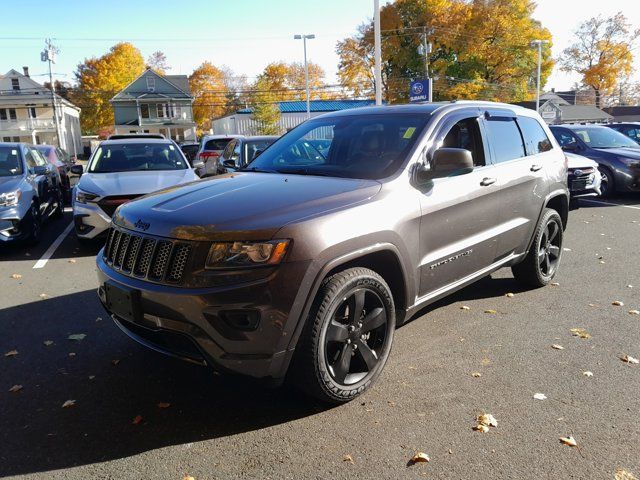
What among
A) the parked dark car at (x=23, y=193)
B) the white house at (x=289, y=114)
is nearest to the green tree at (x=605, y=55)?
the white house at (x=289, y=114)

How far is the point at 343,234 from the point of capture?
120 inches

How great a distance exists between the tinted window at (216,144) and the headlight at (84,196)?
852 centimetres

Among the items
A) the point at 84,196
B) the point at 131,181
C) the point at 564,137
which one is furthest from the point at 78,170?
the point at 564,137

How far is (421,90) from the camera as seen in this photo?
18.7 m

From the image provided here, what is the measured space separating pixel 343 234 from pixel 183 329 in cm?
103

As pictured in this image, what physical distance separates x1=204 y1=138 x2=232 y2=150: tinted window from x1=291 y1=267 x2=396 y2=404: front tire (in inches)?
523

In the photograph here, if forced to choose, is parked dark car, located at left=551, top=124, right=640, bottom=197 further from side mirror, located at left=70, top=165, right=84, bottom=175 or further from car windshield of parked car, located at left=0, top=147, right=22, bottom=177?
car windshield of parked car, located at left=0, top=147, right=22, bottom=177

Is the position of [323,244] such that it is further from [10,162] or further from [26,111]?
[26,111]

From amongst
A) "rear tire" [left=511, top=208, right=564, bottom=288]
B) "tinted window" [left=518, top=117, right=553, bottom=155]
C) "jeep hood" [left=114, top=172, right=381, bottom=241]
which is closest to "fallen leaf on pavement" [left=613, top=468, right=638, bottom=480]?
"jeep hood" [left=114, top=172, right=381, bottom=241]

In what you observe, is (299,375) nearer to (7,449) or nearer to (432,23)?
(7,449)

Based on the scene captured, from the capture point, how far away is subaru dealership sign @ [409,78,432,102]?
59.9 feet

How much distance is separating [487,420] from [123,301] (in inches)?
89.2

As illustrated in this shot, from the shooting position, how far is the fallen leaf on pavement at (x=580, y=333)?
4.31 m

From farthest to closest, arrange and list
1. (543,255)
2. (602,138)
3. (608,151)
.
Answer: (602,138)
(608,151)
(543,255)
